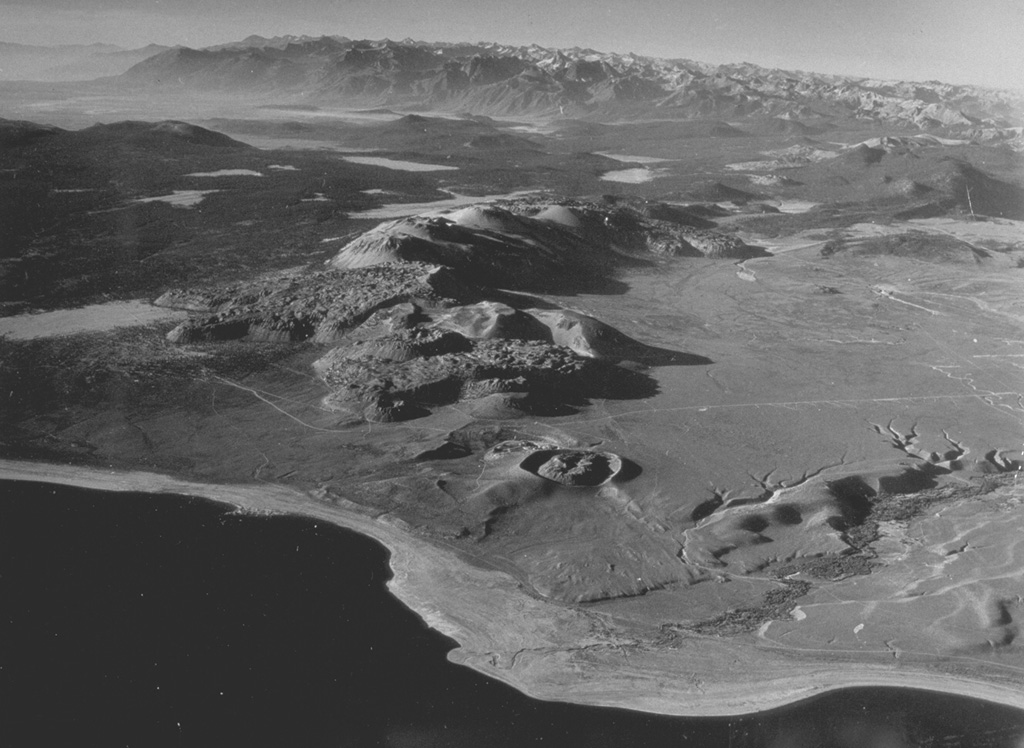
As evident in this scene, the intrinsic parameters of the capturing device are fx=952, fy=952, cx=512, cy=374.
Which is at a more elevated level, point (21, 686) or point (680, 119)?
point (680, 119)

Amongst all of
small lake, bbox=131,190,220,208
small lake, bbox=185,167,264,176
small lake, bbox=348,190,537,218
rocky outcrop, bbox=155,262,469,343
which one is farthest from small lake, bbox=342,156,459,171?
rocky outcrop, bbox=155,262,469,343

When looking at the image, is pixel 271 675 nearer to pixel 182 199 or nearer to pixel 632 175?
pixel 182 199

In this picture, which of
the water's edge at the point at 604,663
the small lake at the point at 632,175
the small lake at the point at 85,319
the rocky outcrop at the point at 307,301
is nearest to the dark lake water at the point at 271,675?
the water's edge at the point at 604,663

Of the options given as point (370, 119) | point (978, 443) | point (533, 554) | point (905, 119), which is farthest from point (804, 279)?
point (905, 119)

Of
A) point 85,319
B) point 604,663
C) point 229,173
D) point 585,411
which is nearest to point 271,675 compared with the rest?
point 604,663

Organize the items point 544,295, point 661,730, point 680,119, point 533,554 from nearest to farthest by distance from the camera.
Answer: point 661,730, point 533,554, point 544,295, point 680,119

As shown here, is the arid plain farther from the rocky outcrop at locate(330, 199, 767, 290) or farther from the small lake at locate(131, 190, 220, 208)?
the small lake at locate(131, 190, 220, 208)

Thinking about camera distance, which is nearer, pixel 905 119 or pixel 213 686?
pixel 213 686

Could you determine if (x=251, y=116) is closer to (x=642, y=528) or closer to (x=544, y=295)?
(x=544, y=295)
